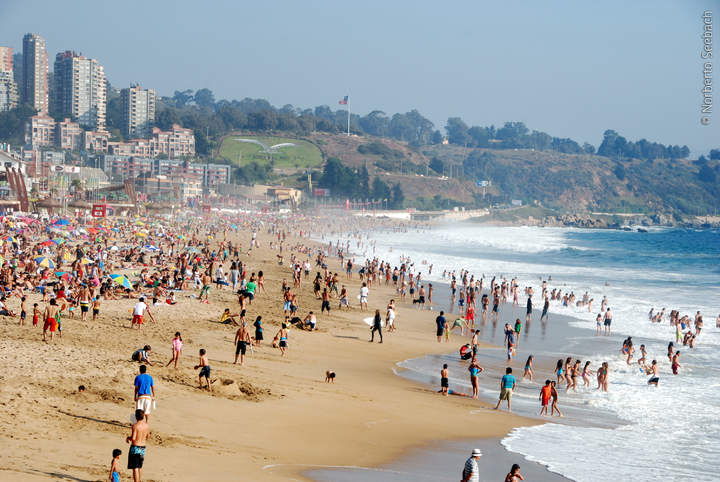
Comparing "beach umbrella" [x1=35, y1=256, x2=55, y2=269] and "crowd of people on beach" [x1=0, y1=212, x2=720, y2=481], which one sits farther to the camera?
"beach umbrella" [x1=35, y1=256, x2=55, y2=269]

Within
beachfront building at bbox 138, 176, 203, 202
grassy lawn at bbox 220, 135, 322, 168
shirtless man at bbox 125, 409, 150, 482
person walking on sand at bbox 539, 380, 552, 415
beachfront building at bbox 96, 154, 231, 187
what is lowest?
person walking on sand at bbox 539, 380, 552, 415

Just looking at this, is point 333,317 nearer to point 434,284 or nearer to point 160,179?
point 434,284

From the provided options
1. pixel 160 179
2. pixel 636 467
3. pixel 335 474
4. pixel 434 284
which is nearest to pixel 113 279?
pixel 335 474

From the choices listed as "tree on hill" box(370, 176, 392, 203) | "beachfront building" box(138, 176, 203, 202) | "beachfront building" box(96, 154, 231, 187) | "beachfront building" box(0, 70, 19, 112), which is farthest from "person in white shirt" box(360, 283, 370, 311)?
"beachfront building" box(0, 70, 19, 112)

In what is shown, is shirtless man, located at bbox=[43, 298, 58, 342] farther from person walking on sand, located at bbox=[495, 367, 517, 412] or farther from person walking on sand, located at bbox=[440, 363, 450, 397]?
person walking on sand, located at bbox=[495, 367, 517, 412]

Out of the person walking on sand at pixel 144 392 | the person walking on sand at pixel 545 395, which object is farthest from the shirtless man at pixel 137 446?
the person walking on sand at pixel 545 395

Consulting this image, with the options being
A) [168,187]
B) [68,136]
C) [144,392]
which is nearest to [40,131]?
[68,136]
